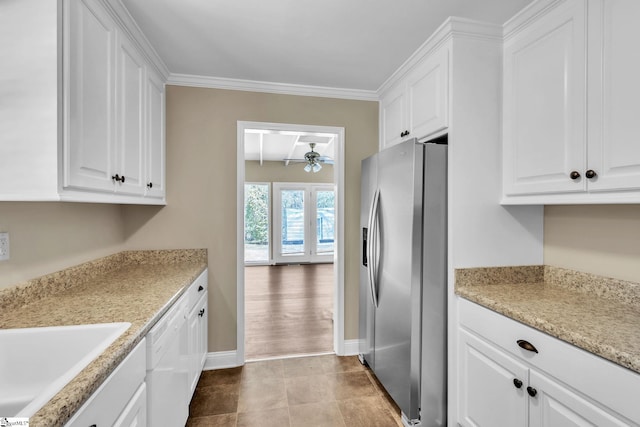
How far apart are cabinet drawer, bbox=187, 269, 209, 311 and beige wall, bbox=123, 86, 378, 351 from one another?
16 cm

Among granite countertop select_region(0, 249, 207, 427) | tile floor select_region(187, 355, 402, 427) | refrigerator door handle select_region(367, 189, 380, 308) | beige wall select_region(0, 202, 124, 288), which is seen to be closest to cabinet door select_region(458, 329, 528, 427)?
tile floor select_region(187, 355, 402, 427)

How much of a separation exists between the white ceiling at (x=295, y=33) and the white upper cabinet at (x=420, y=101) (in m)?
0.16

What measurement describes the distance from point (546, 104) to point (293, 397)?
241 cm

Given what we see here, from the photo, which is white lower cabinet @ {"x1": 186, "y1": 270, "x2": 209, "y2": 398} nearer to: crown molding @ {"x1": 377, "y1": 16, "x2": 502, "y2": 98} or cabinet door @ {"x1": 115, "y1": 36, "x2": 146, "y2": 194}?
cabinet door @ {"x1": 115, "y1": 36, "x2": 146, "y2": 194}

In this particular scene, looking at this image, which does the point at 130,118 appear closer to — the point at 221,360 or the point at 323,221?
the point at 221,360

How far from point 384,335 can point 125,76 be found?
7.63 ft

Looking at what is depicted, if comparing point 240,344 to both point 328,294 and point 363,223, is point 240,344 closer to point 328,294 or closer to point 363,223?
point 363,223

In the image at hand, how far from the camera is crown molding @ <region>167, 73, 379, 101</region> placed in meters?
2.54

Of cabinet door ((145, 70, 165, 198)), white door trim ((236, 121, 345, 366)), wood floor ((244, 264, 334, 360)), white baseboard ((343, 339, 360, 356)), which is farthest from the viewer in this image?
wood floor ((244, 264, 334, 360))

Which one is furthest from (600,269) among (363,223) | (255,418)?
(255,418)

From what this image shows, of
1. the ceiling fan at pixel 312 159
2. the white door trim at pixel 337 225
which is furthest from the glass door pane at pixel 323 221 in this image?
the white door trim at pixel 337 225

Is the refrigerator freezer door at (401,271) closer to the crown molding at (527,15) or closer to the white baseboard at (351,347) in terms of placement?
the white baseboard at (351,347)

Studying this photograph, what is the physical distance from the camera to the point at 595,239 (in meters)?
1.62

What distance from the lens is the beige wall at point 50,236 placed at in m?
1.37
